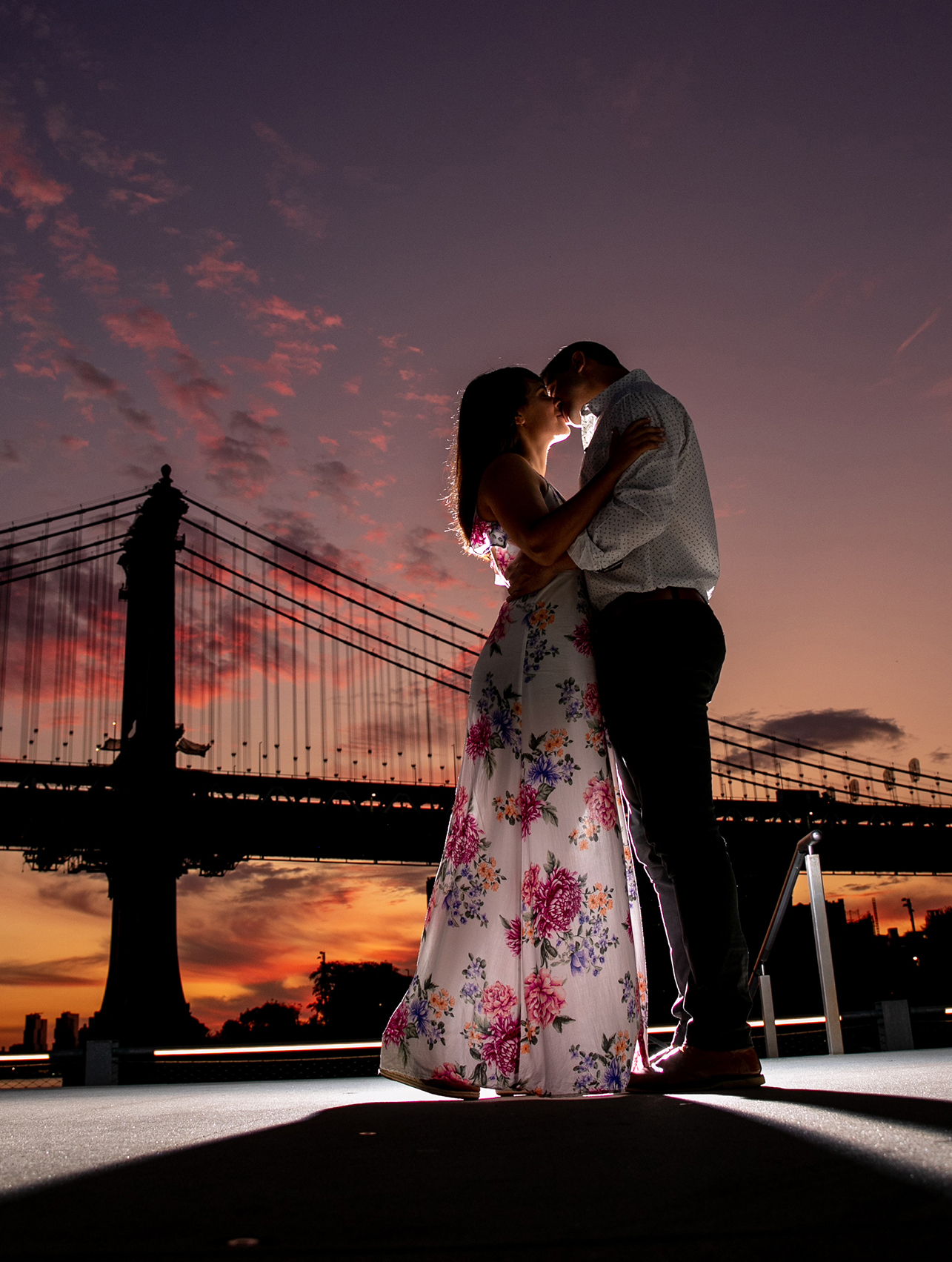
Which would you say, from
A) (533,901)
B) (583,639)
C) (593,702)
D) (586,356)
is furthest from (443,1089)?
(586,356)

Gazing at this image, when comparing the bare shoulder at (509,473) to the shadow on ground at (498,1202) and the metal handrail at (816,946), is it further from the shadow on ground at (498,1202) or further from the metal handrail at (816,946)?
the metal handrail at (816,946)

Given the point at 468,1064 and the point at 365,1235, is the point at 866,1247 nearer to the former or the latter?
the point at 365,1235

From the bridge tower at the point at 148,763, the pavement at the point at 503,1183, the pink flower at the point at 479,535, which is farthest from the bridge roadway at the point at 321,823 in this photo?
the pavement at the point at 503,1183

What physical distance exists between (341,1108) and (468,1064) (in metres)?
0.24

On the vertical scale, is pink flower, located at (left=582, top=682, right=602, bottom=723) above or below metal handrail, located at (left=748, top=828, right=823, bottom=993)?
above

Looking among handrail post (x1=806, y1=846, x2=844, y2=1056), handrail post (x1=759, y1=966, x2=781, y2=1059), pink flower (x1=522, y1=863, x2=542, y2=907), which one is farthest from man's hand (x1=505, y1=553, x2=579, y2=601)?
handrail post (x1=759, y1=966, x2=781, y2=1059)

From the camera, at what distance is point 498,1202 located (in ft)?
2.27

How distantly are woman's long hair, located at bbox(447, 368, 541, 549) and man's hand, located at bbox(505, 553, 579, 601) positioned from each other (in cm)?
17

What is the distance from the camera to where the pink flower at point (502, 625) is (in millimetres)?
2021

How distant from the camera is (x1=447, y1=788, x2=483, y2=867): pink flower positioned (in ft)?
6.20

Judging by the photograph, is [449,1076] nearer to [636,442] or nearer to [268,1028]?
[636,442]

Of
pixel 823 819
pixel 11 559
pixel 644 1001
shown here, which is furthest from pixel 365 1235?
pixel 823 819

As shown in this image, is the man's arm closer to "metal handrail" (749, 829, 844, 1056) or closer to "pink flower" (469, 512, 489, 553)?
"pink flower" (469, 512, 489, 553)

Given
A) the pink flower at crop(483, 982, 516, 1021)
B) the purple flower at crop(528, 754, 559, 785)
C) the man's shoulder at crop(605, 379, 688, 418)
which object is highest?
the man's shoulder at crop(605, 379, 688, 418)
